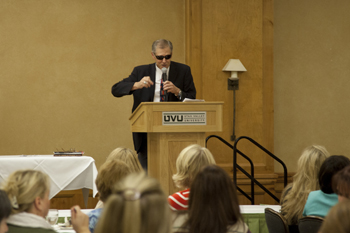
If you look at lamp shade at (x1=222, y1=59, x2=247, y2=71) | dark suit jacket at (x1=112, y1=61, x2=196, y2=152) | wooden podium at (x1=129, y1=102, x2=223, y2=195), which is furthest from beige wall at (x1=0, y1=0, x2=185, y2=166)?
wooden podium at (x1=129, y1=102, x2=223, y2=195)

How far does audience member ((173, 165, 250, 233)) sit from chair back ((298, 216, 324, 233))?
79 cm

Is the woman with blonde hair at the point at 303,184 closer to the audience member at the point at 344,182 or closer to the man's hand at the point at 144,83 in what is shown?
the audience member at the point at 344,182

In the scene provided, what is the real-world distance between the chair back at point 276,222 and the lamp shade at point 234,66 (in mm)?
3831

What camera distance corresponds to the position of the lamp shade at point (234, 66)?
6672 millimetres

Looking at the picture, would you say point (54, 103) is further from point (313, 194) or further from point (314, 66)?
point (313, 194)

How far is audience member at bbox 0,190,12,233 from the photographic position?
1.76 meters

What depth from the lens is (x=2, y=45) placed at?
6.95m

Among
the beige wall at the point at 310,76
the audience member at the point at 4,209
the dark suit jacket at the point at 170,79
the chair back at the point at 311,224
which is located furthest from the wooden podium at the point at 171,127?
the beige wall at the point at 310,76

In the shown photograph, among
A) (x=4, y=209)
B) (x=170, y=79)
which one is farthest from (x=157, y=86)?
(x=4, y=209)

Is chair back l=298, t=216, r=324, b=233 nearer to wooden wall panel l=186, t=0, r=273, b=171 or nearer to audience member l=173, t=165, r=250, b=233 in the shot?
audience member l=173, t=165, r=250, b=233

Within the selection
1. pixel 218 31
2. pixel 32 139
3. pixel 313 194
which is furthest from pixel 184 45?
pixel 313 194

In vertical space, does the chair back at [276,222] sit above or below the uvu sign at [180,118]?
below

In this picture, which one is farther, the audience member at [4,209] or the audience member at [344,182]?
the audience member at [344,182]

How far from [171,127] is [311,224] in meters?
1.72
